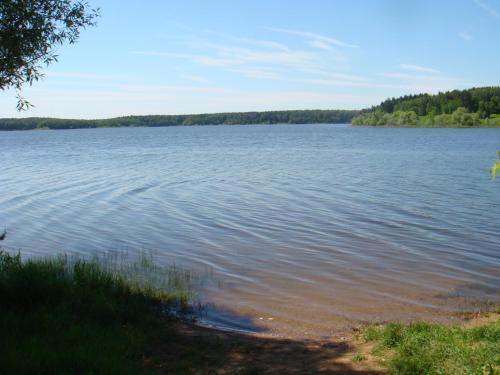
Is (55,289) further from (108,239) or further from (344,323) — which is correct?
(108,239)

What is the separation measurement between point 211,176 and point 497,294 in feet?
84.1

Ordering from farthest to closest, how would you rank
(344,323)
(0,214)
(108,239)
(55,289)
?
(0,214) < (108,239) < (344,323) < (55,289)

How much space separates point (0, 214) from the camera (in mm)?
21391

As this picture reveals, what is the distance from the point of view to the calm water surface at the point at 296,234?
11.2 metres

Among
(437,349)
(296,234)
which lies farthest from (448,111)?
(437,349)

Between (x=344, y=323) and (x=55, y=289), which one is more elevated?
(x=55, y=289)

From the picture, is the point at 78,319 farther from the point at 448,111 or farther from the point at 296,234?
Answer: the point at 448,111

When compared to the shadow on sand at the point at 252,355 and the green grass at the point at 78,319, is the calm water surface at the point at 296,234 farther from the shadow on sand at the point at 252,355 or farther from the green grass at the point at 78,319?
the green grass at the point at 78,319

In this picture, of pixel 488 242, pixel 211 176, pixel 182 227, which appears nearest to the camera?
pixel 488 242

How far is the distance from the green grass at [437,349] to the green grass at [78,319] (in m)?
3.22

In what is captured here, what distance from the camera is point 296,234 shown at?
17359 mm

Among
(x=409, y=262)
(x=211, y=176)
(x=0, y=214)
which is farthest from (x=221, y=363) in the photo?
(x=211, y=176)

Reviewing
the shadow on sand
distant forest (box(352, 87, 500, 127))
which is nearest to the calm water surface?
the shadow on sand

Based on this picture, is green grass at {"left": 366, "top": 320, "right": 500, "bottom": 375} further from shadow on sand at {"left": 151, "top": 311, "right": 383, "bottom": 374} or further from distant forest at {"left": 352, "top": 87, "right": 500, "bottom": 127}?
distant forest at {"left": 352, "top": 87, "right": 500, "bottom": 127}
